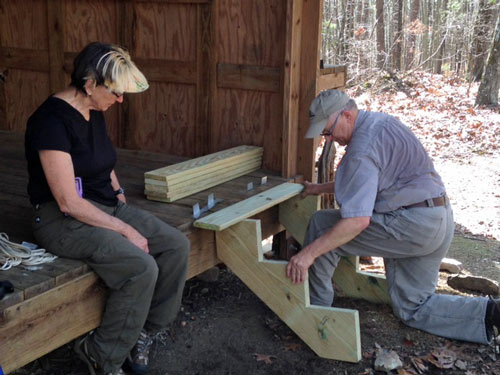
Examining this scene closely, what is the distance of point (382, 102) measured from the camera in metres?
13.4

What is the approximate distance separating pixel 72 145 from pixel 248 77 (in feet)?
6.98

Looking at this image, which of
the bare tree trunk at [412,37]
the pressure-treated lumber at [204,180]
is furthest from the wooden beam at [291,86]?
the bare tree trunk at [412,37]

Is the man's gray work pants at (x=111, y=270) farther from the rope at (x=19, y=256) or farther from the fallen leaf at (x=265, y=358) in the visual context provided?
the fallen leaf at (x=265, y=358)

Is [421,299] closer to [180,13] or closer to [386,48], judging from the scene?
[180,13]

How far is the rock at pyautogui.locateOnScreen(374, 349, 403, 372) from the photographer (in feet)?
11.4

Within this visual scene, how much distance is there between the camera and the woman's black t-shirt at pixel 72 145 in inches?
114

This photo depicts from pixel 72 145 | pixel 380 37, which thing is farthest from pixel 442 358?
pixel 380 37

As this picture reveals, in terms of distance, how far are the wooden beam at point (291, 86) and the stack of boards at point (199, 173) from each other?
0.91 feet

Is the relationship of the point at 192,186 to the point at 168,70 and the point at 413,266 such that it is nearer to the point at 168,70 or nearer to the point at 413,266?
the point at 168,70

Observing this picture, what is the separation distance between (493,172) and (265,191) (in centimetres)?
516

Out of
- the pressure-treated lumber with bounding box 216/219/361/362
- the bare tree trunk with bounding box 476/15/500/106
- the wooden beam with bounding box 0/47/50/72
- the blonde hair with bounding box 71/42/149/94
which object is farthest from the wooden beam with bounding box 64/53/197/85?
the bare tree trunk with bounding box 476/15/500/106

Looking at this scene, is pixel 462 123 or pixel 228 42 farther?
pixel 462 123

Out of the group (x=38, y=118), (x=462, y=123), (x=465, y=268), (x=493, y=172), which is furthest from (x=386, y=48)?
(x=38, y=118)

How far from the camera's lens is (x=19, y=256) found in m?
2.96
